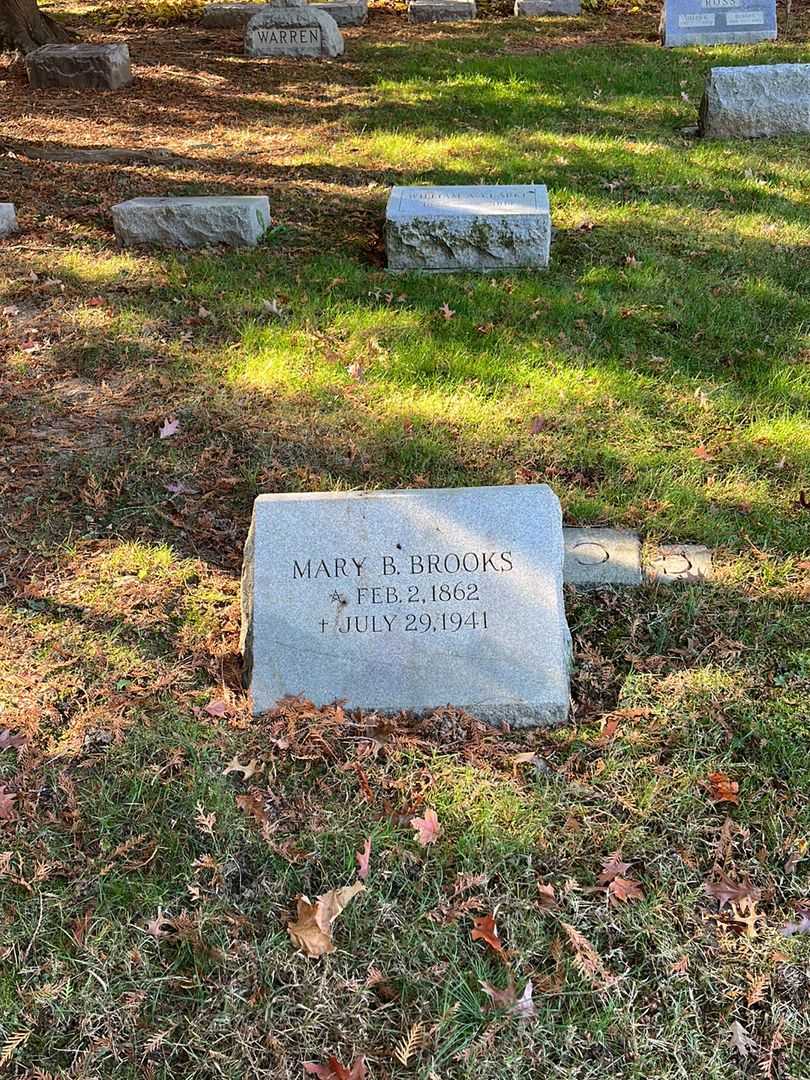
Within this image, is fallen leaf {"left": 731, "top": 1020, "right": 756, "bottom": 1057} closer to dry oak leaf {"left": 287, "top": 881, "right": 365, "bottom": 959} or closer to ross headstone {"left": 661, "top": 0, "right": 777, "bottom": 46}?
dry oak leaf {"left": 287, "top": 881, "right": 365, "bottom": 959}

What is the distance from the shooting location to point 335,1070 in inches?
84.1

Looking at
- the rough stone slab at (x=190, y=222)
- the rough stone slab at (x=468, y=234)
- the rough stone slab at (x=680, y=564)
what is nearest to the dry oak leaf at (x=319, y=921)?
the rough stone slab at (x=680, y=564)

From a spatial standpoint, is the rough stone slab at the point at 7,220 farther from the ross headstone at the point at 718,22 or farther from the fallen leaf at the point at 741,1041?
the ross headstone at the point at 718,22

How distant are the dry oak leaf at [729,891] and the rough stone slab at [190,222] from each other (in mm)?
5000

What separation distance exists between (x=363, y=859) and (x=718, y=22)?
11549 mm

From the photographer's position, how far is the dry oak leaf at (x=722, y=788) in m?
2.70

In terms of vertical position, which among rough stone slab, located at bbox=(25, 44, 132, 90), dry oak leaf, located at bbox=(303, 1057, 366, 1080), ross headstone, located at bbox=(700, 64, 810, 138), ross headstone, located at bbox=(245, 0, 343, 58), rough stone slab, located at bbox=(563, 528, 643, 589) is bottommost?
dry oak leaf, located at bbox=(303, 1057, 366, 1080)

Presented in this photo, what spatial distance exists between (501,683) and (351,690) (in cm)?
46

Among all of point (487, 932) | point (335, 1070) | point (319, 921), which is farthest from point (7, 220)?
point (335, 1070)

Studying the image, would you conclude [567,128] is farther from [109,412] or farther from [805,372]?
[109,412]

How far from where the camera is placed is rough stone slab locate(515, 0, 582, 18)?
13.6 m

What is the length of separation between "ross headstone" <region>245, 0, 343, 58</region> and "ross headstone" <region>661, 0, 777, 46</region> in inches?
155

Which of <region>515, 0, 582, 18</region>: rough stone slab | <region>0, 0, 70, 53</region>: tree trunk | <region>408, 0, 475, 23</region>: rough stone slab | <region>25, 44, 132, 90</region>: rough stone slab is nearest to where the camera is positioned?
<region>25, 44, 132, 90</region>: rough stone slab

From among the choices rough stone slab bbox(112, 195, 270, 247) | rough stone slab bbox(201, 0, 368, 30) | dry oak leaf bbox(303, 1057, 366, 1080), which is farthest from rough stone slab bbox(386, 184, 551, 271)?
rough stone slab bbox(201, 0, 368, 30)
